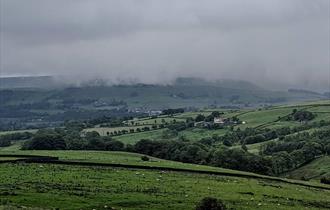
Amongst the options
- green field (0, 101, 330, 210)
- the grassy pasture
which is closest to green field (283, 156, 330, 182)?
green field (0, 101, 330, 210)

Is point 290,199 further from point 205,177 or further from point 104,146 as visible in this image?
point 104,146

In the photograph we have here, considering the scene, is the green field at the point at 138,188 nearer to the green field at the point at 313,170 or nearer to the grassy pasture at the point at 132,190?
the grassy pasture at the point at 132,190

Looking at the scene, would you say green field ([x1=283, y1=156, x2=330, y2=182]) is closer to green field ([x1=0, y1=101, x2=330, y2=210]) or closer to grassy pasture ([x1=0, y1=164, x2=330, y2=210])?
green field ([x1=0, y1=101, x2=330, y2=210])

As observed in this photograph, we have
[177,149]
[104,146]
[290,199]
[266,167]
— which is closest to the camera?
[290,199]

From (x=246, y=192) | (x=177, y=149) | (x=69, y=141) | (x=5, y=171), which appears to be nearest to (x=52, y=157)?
(x=5, y=171)

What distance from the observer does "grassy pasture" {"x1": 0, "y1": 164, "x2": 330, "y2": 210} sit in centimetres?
6228

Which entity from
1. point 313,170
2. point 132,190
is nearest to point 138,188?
point 132,190

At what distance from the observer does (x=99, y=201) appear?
204 feet

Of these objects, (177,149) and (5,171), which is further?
(177,149)

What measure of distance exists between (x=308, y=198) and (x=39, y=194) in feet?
120

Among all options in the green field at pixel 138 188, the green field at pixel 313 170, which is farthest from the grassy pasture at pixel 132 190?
the green field at pixel 313 170

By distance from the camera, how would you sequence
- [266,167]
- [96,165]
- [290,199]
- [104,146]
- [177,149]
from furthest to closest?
[104,146], [177,149], [266,167], [96,165], [290,199]

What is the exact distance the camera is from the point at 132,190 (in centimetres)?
7219

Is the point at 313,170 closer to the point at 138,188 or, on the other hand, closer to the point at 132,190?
the point at 138,188
